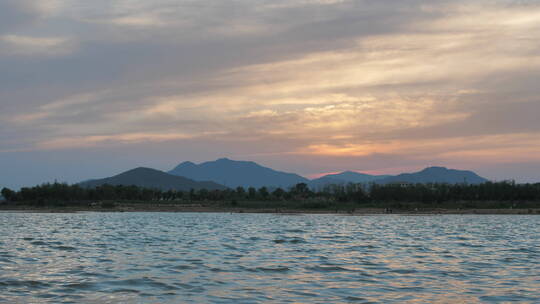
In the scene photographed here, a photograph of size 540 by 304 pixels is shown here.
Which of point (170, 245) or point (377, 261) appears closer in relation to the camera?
point (377, 261)

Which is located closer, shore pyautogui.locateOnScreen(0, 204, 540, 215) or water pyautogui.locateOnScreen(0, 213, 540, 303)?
water pyautogui.locateOnScreen(0, 213, 540, 303)

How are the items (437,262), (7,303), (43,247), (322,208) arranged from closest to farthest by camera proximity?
(7,303)
(437,262)
(43,247)
(322,208)

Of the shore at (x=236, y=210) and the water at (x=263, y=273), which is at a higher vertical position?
the water at (x=263, y=273)

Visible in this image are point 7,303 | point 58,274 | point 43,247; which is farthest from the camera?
point 43,247

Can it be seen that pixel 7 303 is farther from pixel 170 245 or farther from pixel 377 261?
pixel 170 245

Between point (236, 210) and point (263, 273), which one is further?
point (236, 210)

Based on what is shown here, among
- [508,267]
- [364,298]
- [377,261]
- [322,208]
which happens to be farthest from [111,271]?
[322,208]

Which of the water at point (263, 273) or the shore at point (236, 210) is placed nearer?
the water at point (263, 273)

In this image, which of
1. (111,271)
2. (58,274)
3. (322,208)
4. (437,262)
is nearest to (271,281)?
(111,271)

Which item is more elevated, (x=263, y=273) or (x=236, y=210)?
(x=263, y=273)

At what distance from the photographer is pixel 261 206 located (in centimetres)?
17925

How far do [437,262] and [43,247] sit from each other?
83.0 ft

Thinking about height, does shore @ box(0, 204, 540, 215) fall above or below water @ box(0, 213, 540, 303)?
below

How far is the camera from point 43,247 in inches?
1446
